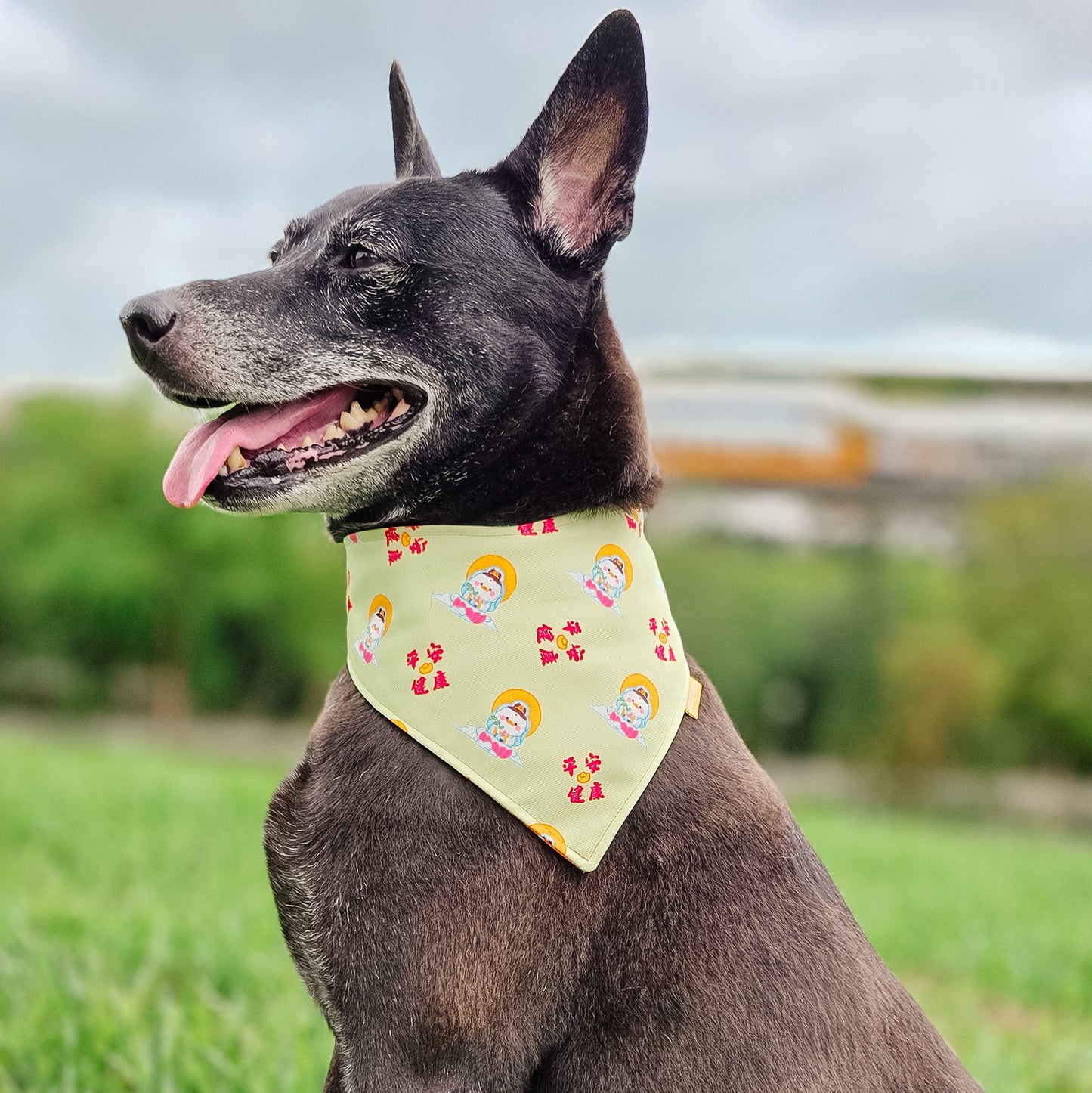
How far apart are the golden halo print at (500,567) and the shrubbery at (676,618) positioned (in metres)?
24.2

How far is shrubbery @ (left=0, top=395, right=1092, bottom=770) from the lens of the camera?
90.5 feet

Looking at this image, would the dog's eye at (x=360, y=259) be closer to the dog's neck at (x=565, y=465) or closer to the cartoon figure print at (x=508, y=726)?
the dog's neck at (x=565, y=465)

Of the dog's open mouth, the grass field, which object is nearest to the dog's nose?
the dog's open mouth

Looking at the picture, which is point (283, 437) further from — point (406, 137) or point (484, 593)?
point (406, 137)

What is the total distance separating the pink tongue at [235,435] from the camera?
2129 millimetres

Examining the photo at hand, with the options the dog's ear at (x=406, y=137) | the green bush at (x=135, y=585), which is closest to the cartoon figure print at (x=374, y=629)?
the dog's ear at (x=406, y=137)

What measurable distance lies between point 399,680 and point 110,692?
98.2ft

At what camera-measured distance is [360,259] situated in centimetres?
227

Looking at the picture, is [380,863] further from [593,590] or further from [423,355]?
[423,355]

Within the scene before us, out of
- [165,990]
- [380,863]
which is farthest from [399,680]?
[165,990]

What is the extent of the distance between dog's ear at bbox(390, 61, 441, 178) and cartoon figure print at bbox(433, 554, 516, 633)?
1143 mm

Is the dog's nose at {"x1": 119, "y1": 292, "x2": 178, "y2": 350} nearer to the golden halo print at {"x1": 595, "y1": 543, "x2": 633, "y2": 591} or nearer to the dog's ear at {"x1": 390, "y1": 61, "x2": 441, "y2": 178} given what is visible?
the dog's ear at {"x1": 390, "y1": 61, "x2": 441, "y2": 178}

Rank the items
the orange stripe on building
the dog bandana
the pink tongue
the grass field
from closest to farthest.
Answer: the dog bandana < the pink tongue < the grass field < the orange stripe on building

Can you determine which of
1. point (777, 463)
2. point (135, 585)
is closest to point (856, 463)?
point (777, 463)
